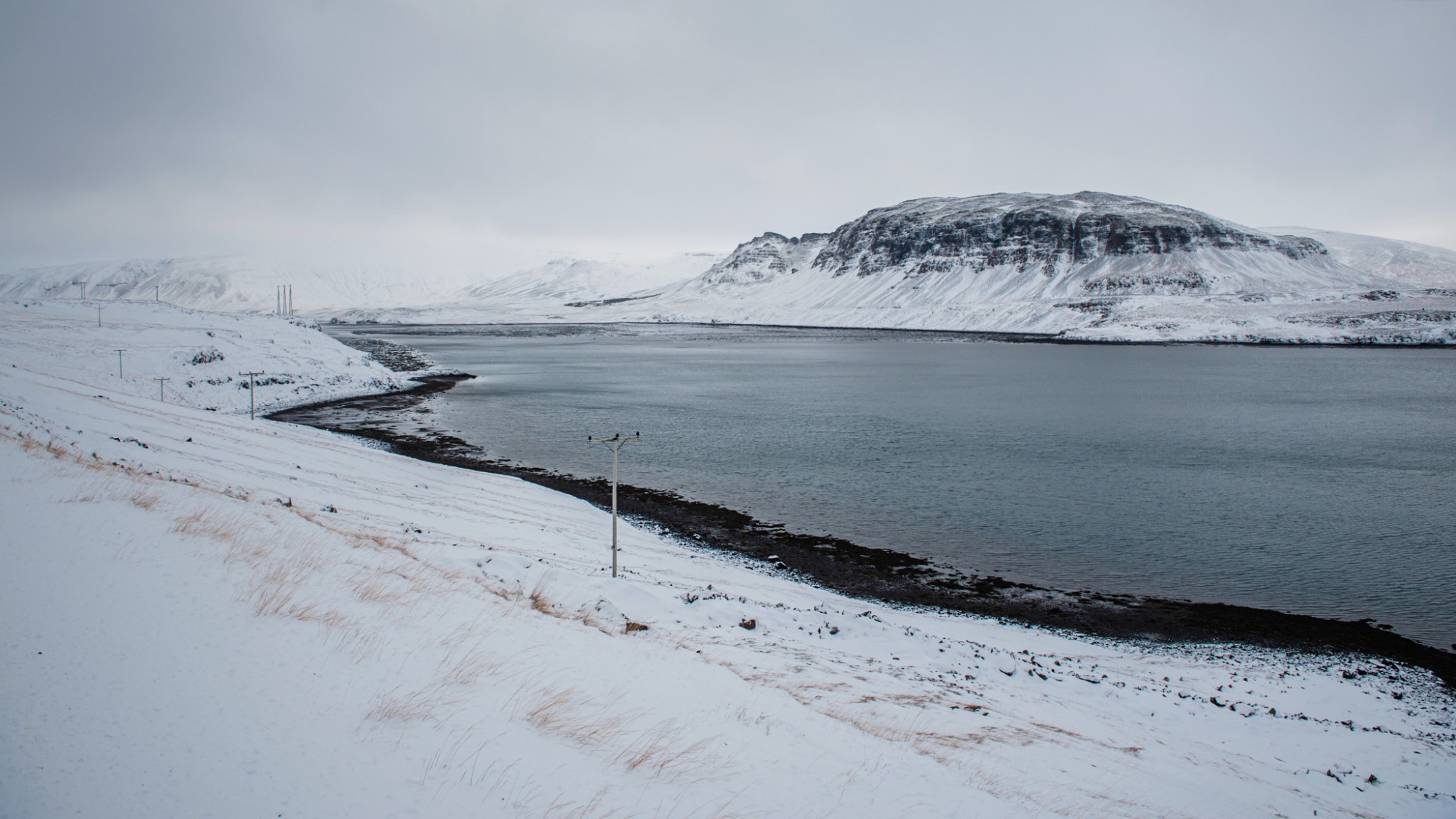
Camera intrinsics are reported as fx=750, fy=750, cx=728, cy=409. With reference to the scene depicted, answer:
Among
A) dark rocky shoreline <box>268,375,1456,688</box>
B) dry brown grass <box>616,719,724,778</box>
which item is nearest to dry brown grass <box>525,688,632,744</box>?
dry brown grass <box>616,719,724,778</box>

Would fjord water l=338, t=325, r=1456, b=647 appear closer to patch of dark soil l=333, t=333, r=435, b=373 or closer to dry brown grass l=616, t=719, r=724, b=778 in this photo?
patch of dark soil l=333, t=333, r=435, b=373

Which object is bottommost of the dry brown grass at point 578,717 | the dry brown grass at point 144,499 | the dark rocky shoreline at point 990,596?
the dark rocky shoreline at point 990,596

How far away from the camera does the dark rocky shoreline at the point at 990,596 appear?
1586 centimetres

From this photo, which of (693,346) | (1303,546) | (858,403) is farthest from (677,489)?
(693,346)

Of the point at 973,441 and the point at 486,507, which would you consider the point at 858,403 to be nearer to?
the point at 973,441

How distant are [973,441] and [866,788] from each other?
104 feet

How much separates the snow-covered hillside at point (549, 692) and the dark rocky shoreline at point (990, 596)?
3.16ft

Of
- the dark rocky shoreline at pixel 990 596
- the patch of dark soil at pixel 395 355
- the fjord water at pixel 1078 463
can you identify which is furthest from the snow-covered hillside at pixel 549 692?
the patch of dark soil at pixel 395 355

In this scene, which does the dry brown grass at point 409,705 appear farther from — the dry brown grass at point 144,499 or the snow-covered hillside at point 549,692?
the dry brown grass at point 144,499

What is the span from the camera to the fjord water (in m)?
20.3

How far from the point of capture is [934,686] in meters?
11.6

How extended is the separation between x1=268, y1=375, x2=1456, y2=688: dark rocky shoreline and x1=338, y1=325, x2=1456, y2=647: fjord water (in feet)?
2.54

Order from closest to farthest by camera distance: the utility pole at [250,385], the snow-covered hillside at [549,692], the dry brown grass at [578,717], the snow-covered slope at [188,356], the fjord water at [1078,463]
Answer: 1. the snow-covered hillside at [549,692]
2. the dry brown grass at [578,717]
3. the fjord water at [1078,463]
4. the utility pole at [250,385]
5. the snow-covered slope at [188,356]

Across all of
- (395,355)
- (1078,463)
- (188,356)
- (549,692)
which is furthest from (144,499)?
(395,355)
